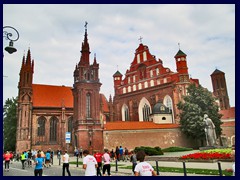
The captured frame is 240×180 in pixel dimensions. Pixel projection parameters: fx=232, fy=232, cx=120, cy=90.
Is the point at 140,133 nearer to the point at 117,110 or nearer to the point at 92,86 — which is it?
the point at 92,86

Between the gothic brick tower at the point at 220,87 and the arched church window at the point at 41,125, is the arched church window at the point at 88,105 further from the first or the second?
the gothic brick tower at the point at 220,87

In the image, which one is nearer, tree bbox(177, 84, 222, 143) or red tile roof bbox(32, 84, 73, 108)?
tree bbox(177, 84, 222, 143)

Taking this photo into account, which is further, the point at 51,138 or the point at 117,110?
the point at 117,110

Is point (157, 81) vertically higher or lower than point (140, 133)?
higher

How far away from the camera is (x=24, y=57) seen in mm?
49594

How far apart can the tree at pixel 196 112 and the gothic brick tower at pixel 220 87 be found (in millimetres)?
44627

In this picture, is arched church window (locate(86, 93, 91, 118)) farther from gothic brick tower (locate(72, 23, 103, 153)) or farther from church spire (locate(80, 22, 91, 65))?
church spire (locate(80, 22, 91, 65))

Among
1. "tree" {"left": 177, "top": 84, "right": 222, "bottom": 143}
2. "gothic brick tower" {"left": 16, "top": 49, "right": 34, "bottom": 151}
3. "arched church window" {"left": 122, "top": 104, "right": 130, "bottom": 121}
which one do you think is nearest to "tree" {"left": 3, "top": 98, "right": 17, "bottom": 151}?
"gothic brick tower" {"left": 16, "top": 49, "right": 34, "bottom": 151}

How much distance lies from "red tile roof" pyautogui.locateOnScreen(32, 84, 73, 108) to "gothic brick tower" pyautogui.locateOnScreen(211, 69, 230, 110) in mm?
52604

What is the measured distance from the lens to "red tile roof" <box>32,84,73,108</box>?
47.3 m

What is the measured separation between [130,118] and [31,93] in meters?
20.1

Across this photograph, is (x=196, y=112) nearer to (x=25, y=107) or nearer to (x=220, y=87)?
(x=25, y=107)

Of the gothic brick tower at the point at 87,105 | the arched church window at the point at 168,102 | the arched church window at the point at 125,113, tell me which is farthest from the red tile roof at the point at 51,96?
the arched church window at the point at 168,102

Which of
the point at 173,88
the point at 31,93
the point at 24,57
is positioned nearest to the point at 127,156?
the point at 173,88
